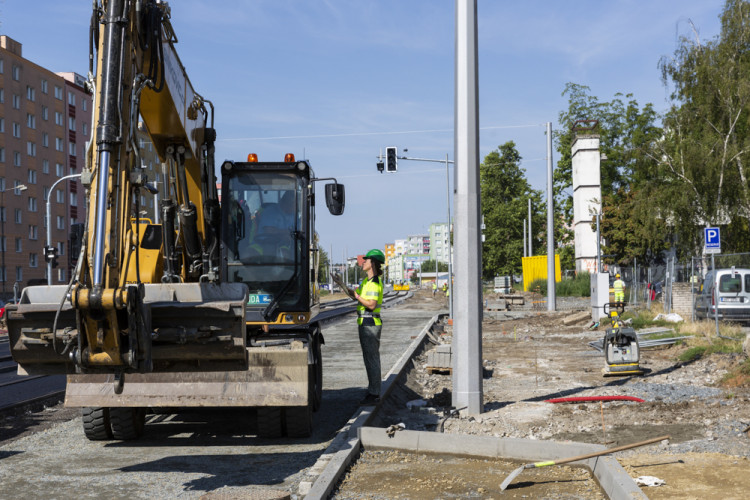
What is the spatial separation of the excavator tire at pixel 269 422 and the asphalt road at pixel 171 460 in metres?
0.10

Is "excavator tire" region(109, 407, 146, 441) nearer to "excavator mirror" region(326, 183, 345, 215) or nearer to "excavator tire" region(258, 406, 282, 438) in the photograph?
"excavator tire" region(258, 406, 282, 438)

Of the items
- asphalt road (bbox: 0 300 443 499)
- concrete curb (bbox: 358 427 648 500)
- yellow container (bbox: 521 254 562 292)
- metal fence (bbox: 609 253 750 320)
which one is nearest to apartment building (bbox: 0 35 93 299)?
yellow container (bbox: 521 254 562 292)

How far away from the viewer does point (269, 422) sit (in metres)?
8.51

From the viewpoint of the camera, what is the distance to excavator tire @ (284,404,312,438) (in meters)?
8.44

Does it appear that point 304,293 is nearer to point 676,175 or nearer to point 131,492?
point 131,492

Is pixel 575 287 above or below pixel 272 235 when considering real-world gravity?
below

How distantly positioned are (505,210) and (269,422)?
66732mm

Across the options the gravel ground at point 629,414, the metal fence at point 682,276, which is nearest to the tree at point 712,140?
the metal fence at point 682,276

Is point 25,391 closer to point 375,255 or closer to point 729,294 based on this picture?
point 375,255

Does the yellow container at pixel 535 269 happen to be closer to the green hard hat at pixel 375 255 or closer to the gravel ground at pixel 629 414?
the gravel ground at pixel 629 414

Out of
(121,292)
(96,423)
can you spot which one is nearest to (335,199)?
(96,423)

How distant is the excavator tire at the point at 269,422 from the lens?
843 centimetres

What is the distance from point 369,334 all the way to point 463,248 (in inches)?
60.3

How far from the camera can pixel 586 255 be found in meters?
56.8
